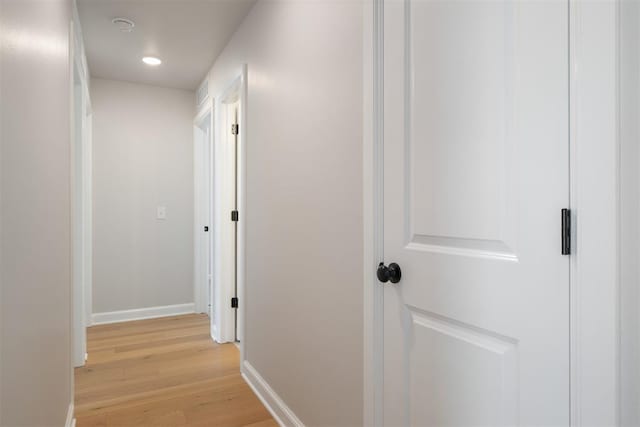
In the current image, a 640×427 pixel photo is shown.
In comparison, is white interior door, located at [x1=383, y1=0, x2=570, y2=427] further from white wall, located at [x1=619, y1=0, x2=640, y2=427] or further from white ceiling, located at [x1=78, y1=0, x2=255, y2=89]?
white ceiling, located at [x1=78, y1=0, x2=255, y2=89]

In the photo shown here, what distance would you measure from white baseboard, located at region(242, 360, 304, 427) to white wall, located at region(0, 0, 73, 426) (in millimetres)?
988

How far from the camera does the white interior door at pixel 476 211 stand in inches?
32.4

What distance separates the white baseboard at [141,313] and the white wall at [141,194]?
0.15ft

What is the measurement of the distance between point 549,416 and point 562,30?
2.62ft

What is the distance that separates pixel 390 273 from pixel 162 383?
6.75 ft

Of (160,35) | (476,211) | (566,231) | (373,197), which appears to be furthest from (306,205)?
(160,35)

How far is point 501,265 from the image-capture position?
93 centimetres

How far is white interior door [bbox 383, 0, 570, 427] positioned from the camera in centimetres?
82

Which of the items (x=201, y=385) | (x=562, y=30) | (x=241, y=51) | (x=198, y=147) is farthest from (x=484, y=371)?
(x=198, y=147)

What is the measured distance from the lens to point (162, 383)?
2580 millimetres

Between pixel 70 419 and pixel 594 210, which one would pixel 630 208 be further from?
pixel 70 419

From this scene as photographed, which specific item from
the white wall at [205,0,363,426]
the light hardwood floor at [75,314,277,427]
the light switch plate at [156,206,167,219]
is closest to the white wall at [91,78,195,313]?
the light switch plate at [156,206,167,219]

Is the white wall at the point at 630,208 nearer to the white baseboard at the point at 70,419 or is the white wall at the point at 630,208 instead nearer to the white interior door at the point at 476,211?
the white interior door at the point at 476,211

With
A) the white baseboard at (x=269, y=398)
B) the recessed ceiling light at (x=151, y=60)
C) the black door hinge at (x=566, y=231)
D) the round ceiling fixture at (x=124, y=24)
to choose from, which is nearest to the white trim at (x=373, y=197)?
the black door hinge at (x=566, y=231)
